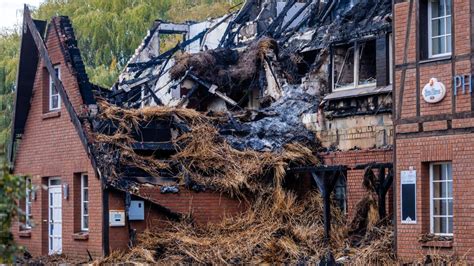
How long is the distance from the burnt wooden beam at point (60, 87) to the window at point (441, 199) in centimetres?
863

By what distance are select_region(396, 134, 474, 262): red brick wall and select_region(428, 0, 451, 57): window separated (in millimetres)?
1620

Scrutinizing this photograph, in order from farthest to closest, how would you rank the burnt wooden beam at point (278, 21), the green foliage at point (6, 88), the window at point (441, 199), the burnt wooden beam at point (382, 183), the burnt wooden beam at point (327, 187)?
1. the green foliage at point (6, 88)
2. the burnt wooden beam at point (278, 21)
3. the burnt wooden beam at point (327, 187)
4. the burnt wooden beam at point (382, 183)
5. the window at point (441, 199)

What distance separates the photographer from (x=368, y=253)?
21656 millimetres

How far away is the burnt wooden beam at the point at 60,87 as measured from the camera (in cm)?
2633

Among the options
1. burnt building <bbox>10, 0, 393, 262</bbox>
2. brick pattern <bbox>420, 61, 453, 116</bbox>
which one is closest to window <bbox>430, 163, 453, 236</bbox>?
brick pattern <bbox>420, 61, 453, 116</bbox>

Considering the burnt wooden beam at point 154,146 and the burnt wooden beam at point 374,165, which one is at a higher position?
the burnt wooden beam at point 154,146

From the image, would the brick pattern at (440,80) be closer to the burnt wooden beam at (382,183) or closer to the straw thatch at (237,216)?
the burnt wooden beam at (382,183)

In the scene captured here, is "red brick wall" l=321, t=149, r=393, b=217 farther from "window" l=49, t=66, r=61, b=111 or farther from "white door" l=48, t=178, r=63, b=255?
"window" l=49, t=66, r=61, b=111

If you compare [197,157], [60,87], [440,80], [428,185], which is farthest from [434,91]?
[60,87]

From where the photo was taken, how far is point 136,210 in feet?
84.3

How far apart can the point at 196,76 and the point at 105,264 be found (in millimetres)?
7454

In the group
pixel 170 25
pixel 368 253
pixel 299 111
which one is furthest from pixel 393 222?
pixel 170 25

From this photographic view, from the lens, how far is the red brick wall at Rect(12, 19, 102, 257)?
26.6 meters

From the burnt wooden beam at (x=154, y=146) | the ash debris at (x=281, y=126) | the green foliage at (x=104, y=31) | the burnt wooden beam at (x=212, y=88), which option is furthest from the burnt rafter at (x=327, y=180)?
the green foliage at (x=104, y=31)
